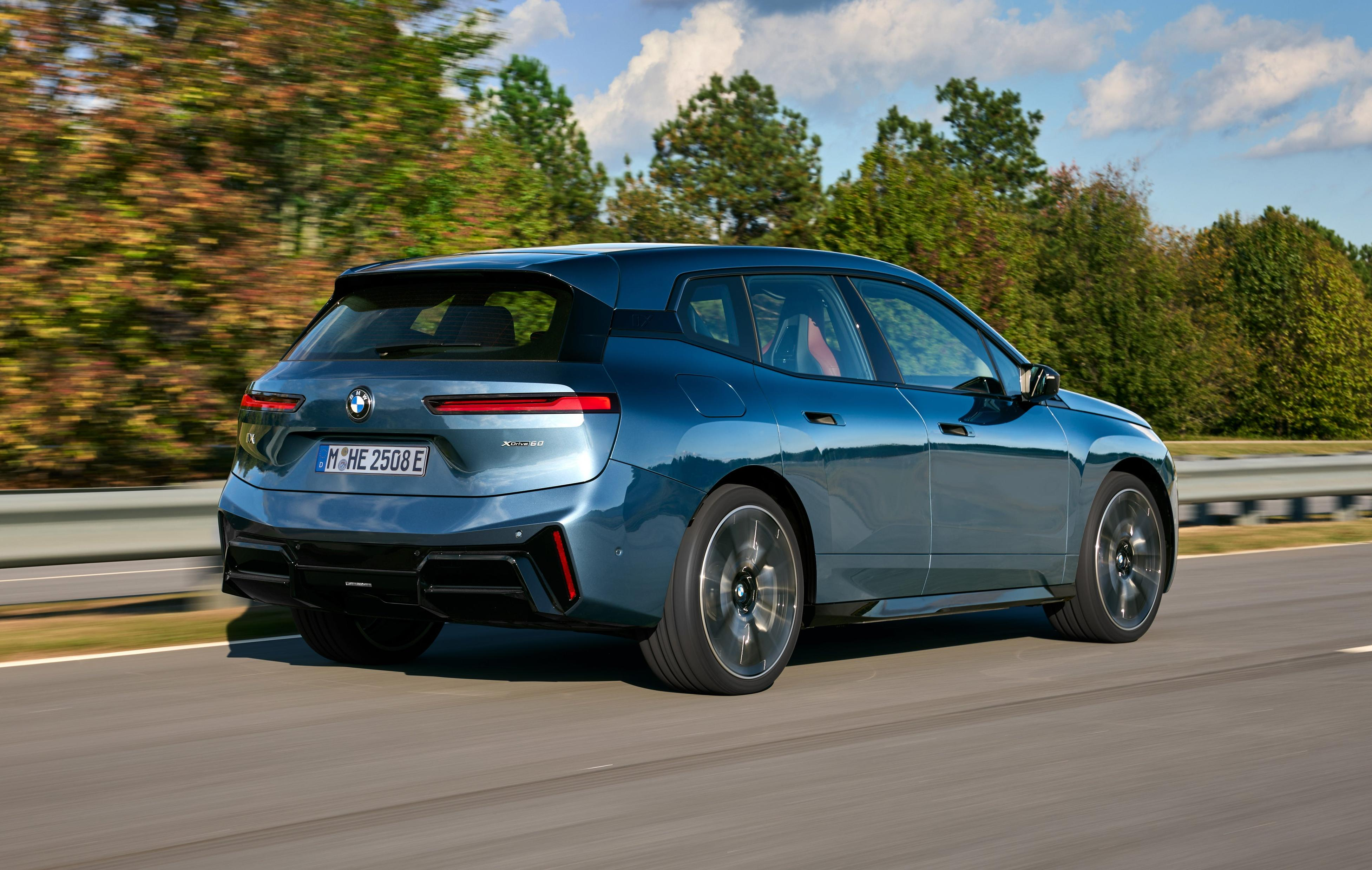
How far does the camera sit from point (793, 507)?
641cm

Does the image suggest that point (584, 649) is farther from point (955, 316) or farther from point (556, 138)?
point (556, 138)

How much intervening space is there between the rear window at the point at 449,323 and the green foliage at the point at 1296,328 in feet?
257

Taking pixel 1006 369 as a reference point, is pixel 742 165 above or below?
above

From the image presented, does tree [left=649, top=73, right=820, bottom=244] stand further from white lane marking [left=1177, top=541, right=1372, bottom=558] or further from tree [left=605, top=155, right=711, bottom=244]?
white lane marking [left=1177, top=541, right=1372, bottom=558]

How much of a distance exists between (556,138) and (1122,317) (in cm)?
2611

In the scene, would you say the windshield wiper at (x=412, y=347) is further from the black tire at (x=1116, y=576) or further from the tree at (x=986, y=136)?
the tree at (x=986, y=136)

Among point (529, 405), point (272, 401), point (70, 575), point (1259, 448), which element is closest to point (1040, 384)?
point (529, 405)

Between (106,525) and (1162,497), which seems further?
(106,525)

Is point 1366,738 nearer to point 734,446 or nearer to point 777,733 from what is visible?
point 777,733

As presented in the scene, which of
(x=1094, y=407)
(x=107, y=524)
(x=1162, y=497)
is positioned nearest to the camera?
(x=1094, y=407)

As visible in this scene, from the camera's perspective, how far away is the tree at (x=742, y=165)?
70.8 m

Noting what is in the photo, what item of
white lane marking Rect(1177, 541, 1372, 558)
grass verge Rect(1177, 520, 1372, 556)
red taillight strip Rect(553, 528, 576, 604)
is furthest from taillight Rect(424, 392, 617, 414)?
grass verge Rect(1177, 520, 1372, 556)

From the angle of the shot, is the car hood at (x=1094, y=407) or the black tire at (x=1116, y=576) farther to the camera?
the car hood at (x=1094, y=407)

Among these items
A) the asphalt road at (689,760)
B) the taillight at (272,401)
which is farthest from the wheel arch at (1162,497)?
the taillight at (272,401)
